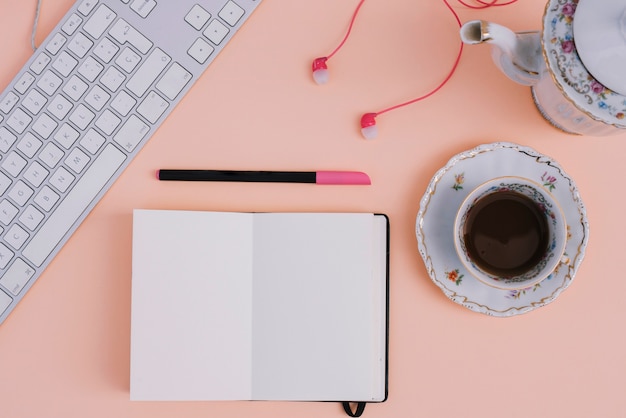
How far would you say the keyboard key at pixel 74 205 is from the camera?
0.62 metres

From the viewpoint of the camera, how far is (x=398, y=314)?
0.63 metres

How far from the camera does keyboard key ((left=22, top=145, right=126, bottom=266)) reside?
625 mm

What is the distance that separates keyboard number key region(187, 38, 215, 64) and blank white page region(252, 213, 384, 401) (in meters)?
0.20

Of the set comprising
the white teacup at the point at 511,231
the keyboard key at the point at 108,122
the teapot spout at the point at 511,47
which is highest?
the teapot spout at the point at 511,47

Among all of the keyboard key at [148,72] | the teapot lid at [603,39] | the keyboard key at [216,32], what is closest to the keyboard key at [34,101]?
the keyboard key at [148,72]

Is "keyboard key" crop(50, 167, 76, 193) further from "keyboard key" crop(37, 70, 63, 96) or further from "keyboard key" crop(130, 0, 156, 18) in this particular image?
"keyboard key" crop(130, 0, 156, 18)

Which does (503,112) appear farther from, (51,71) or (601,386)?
(51,71)

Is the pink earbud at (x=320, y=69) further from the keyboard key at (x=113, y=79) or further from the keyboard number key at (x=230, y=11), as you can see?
the keyboard key at (x=113, y=79)

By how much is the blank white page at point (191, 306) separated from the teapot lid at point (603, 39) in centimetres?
38

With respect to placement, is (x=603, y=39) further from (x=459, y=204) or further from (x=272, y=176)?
(x=272, y=176)

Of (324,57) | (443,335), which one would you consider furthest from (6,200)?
(443,335)

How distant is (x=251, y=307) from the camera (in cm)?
61

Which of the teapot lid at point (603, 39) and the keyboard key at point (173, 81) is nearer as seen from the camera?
the teapot lid at point (603, 39)

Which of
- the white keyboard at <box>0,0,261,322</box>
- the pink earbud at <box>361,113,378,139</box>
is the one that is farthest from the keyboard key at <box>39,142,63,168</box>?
the pink earbud at <box>361,113,378,139</box>
